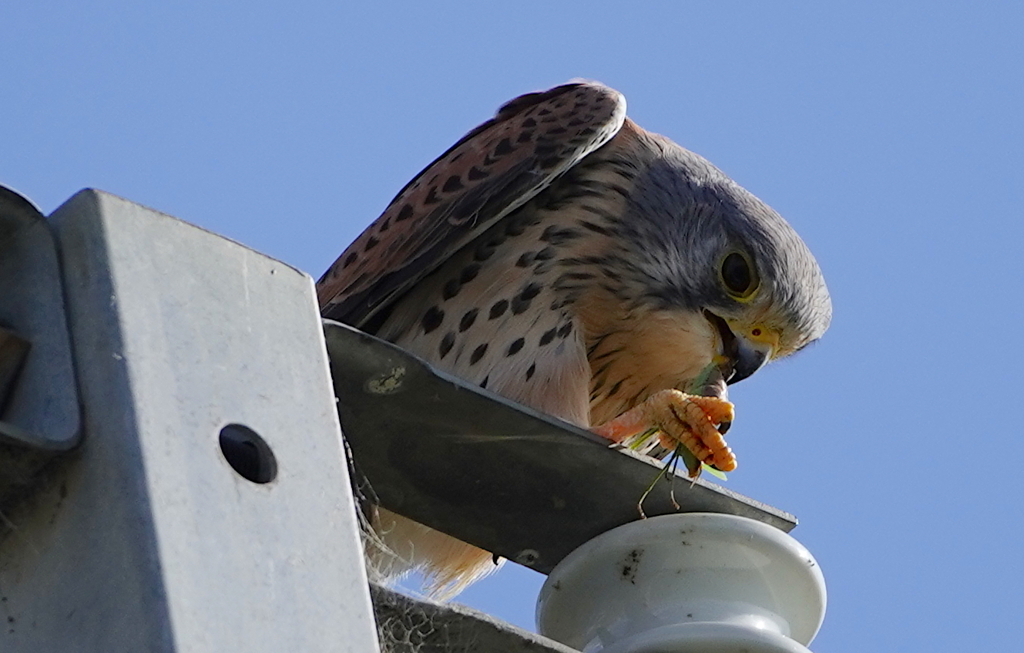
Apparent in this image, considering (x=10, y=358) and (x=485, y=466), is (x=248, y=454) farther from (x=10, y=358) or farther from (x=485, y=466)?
(x=485, y=466)

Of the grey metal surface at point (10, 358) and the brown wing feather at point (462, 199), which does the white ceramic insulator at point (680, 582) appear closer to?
the grey metal surface at point (10, 358)

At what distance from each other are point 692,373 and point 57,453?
3.55 m

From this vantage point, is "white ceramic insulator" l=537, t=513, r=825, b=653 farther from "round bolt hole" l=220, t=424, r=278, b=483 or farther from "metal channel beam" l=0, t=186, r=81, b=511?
"metal channel beam" l=0, t=186, r=81, b=511

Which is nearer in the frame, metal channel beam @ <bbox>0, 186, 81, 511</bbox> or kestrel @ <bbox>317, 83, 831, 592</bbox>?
metal channel beam @ <bbox>0, 186, 81, 511</bbox>

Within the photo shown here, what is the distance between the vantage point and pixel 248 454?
75.1 inches

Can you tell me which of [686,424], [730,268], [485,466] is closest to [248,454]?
[485,466]

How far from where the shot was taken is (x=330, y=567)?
6.04 feet

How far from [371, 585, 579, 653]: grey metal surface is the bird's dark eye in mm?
3045

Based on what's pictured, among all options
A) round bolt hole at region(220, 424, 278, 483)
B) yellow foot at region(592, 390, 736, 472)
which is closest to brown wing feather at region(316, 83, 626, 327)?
yellow foot at region(592, 390, 736, 472)

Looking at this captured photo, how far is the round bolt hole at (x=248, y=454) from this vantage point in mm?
1873

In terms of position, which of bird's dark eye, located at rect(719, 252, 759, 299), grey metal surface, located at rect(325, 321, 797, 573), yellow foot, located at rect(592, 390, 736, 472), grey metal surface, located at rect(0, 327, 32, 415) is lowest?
bird's dark eye, located at rect(719, 252, 759, 299)

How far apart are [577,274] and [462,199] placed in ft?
1.27

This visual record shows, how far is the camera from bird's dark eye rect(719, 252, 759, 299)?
5.27 m

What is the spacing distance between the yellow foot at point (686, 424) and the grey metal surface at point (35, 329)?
213cm
